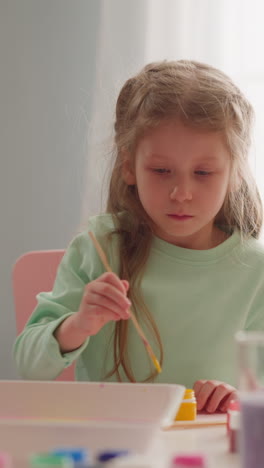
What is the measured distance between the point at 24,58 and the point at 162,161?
1176mm

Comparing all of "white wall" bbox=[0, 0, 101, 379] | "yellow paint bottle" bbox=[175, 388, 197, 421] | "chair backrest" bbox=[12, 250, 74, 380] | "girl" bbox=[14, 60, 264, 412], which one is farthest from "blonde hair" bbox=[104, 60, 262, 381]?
"white wall" bbox=[0, 0, 101, 379]

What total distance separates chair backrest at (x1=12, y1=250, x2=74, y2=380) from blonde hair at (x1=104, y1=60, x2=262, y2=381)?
0.18 m

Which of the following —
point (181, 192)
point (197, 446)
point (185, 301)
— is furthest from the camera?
point (185, 301)

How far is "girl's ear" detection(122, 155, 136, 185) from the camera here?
48.3 inches

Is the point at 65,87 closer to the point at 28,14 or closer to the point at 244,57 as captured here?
the point at 28,14

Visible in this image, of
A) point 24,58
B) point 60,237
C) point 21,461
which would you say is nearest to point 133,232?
point 21,461

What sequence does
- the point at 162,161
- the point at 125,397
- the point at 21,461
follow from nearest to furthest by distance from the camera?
1. the point at 21,461
2. the point at 125,397
3. the point at 162,161

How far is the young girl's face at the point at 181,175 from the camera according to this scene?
3.58 feet

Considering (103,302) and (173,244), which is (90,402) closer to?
(103,302)

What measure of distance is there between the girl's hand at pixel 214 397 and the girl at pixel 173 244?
190mm

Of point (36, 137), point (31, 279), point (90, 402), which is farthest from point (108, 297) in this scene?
point (36, 137)

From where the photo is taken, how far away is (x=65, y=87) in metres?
2.16

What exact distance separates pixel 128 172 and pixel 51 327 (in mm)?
311

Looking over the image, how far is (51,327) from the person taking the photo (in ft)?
3.44
